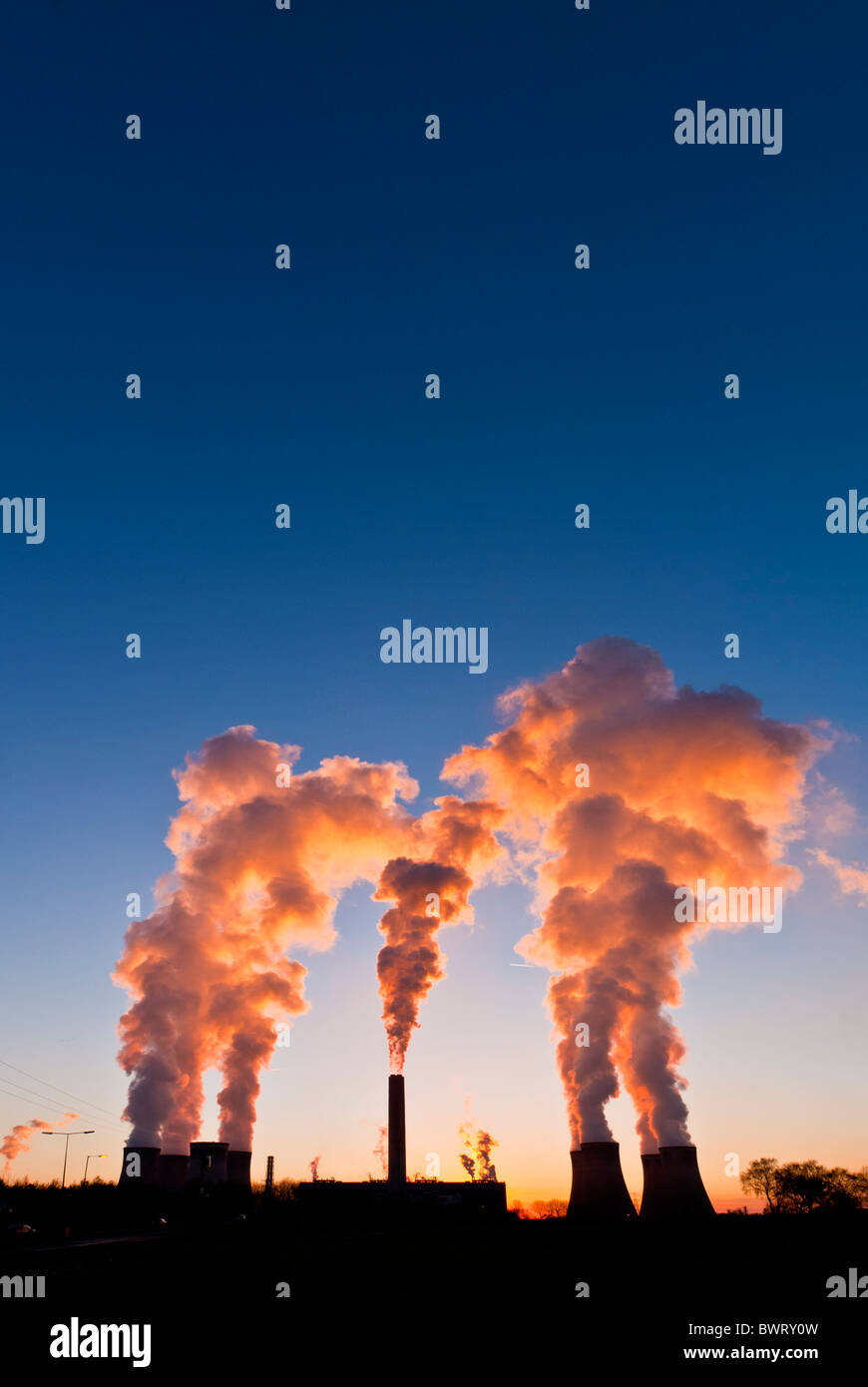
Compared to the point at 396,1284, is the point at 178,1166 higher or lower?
lower

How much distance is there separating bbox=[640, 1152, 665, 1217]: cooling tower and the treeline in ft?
203

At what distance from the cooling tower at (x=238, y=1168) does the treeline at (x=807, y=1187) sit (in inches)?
2686

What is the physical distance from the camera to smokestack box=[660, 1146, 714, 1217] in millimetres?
55312
